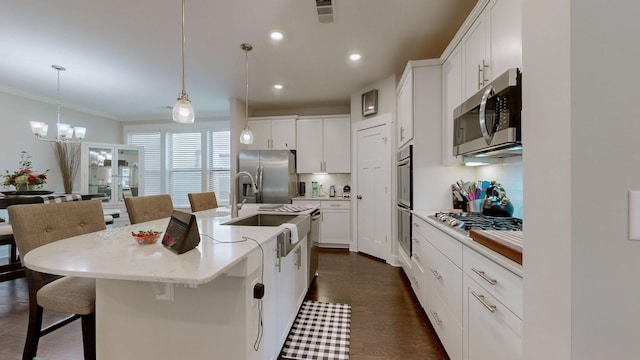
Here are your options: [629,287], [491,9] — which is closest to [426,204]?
[491,9]

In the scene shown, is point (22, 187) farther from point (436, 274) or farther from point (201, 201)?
point (436, 274)

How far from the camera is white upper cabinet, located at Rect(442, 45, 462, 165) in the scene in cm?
222

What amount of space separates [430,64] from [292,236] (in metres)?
2.26

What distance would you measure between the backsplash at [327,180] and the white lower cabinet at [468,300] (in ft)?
9.29

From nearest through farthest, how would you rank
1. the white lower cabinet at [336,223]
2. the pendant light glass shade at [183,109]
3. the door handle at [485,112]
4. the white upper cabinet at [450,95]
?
the door handle at [485,112] < the pendant light glass shade at [183,109] < the white upper cabinet at [450,95] < the white lower cabinet at [336,223]

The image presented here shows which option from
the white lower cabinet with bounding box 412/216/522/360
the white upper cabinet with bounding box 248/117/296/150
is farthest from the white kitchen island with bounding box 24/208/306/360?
the white upper cabinet with bounding box 248/117/296/150

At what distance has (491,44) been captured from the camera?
5.45ft

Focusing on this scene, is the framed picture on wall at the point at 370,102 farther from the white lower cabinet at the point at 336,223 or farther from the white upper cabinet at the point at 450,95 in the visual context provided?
the white lower cabinet at the point at 336,223

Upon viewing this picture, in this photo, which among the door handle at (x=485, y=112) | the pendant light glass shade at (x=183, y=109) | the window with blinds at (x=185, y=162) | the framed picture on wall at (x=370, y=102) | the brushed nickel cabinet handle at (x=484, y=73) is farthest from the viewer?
the window with blinds at (x=185, y=162)

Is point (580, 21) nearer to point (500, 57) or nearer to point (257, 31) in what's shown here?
point (500, 57)

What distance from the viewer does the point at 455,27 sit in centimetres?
256

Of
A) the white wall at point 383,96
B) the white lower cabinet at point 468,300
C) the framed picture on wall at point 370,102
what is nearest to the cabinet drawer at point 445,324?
the white lower cabinet at point 468,300

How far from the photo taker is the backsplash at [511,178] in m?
1.77

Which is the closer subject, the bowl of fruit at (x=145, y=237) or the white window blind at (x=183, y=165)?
the bowl of fruit at (x=145, y=237)
